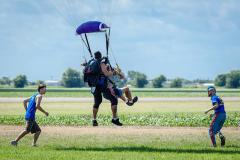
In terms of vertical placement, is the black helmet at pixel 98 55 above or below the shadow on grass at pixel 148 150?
above

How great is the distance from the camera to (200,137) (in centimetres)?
2128

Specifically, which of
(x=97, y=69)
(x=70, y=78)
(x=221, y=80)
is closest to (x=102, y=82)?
(x=97, y=69)

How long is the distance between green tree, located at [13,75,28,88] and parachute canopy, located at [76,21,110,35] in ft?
568

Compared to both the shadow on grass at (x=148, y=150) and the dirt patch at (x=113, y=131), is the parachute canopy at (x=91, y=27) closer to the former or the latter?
the shadow on grass at (x=148, y=150)

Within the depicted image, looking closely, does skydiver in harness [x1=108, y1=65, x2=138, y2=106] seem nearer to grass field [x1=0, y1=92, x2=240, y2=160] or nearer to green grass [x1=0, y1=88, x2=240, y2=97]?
grass field [x1=0, y1=92, x2=240, y2=160]

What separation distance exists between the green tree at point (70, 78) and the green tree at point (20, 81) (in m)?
15.2

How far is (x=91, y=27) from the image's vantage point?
56.0ft

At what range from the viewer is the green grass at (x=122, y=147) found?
15.0m

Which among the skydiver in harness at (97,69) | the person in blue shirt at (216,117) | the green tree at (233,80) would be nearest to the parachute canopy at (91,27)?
the skydiver in harness at (97,69)

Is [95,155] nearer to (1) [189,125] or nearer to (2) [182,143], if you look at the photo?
(2) [182,143]

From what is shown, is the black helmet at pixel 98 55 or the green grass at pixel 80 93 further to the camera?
the green grass at pixel 80 93

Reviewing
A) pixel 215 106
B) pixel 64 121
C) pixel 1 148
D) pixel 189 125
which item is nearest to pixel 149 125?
pixel 189 125

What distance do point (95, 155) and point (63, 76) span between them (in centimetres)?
17968

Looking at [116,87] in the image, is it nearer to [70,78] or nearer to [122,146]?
[122,146]
